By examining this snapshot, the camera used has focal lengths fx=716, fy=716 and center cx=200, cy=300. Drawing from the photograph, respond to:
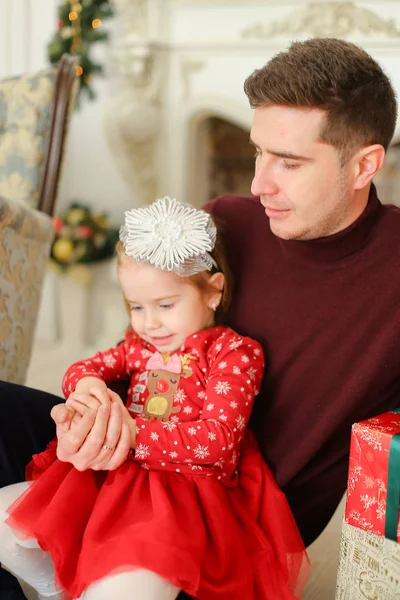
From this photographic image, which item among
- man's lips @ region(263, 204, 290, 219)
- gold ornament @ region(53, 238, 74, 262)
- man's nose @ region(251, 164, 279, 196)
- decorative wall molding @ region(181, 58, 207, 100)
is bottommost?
gold ornament @ region(53, 238, 74, 262)

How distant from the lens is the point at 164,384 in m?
1.44

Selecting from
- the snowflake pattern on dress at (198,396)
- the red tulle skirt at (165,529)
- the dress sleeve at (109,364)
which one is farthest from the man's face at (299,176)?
the red tulle skirt at (165,529)

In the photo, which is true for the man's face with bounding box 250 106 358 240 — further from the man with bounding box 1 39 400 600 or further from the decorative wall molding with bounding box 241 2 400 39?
the decorative wall molding with bounding box 241 2 400 39

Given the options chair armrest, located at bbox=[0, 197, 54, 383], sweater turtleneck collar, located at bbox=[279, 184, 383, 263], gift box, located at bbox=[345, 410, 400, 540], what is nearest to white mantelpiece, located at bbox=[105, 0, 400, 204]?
chair armrest, located at bbox=[0, 197, 54, 383]

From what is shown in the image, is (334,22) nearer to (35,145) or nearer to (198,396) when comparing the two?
(35,145)

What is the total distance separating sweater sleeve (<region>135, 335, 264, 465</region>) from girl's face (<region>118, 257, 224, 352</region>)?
0.38 feet

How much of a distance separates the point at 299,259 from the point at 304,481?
0.47 metres

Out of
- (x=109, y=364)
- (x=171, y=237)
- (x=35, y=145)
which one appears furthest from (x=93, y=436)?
(x=35, y=145)

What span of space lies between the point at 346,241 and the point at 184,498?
59 centimetres

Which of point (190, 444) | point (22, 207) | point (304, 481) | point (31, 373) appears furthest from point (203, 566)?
point (31, 373)

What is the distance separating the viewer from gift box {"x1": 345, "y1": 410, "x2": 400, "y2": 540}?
3.81ft

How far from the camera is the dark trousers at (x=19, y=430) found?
54.9 inches

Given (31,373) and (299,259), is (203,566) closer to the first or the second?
(299,259)

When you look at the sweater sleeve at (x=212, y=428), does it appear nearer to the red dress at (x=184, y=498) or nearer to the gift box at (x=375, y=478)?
the red dress at (x=184, y=498)
